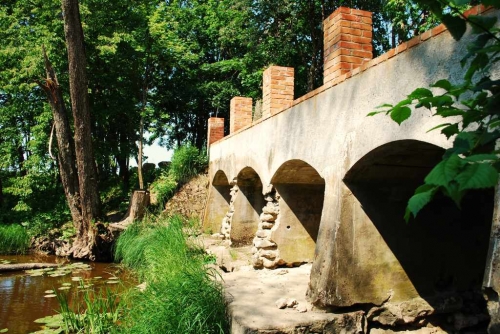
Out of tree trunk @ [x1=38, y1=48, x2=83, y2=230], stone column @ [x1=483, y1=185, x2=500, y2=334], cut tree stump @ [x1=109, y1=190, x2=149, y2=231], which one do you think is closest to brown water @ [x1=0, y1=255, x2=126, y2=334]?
tree trunk @ [x1=38, y1=48, x2=83, y2=230]

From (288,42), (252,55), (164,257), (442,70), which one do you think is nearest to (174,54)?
(252,55)

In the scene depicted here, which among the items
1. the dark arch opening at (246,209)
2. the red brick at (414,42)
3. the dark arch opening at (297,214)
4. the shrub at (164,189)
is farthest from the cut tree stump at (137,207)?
the red brick at (414,42)

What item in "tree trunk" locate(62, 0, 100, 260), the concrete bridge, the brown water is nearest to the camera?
the concrete bridge

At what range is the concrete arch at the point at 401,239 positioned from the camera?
14.0 ft

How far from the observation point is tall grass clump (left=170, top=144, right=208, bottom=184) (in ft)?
45.3

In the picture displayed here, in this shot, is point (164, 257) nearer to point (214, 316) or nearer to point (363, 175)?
point (214, 316)

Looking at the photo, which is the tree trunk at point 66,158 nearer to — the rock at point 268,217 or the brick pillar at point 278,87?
the rock at point 268,217

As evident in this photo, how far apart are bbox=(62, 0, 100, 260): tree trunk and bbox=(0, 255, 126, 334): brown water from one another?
0.68 meters

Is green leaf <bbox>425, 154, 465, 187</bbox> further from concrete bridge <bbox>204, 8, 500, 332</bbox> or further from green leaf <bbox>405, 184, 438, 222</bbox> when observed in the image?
concrete bridge <bbox>204, 8, 500, 332</bbox>

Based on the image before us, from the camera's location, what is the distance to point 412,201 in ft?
3.59

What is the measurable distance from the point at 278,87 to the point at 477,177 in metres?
5.68

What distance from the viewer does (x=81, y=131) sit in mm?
9953

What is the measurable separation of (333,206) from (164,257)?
329 centimetres

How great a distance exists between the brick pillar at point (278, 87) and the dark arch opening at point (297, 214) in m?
1.14
